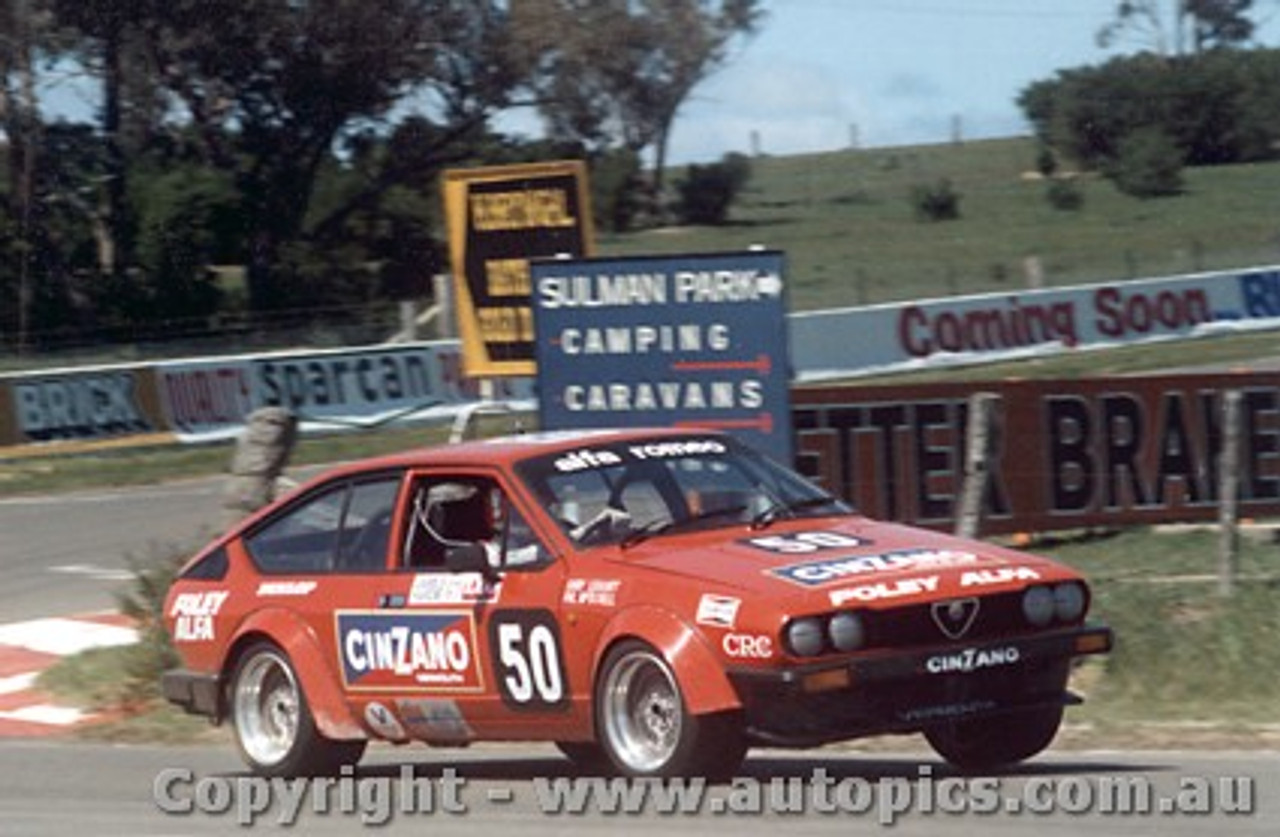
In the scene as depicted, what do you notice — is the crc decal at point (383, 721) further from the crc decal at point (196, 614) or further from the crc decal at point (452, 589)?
the crc decal at point (196, 614)

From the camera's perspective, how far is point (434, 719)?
1048 centimetres

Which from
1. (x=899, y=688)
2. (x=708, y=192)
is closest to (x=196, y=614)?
(x=899, y=688)

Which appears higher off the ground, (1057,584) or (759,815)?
(1057,584)

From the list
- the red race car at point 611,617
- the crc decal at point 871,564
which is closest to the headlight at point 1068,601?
the red race car at point 611,617

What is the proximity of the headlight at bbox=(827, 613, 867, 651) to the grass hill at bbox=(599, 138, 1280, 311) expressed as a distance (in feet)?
121

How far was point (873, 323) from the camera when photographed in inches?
1617

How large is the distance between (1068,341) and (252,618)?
109 feet

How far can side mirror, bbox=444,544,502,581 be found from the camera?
10094mm

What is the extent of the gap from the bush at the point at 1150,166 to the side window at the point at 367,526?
57.7 metres

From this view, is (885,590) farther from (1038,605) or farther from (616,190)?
(616,190)

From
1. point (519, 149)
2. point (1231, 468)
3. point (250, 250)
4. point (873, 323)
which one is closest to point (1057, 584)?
point (1231, 468)

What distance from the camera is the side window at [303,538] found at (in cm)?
1103

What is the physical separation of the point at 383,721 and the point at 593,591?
58.7 inches

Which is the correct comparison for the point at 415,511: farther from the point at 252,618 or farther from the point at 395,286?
the point at 395,286
